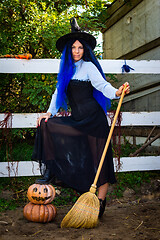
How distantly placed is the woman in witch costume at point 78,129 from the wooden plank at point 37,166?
0.80 meters

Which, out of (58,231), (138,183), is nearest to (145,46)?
(138,183)

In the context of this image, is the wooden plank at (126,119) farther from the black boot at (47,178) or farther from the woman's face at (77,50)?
the woman's face at (77,50)

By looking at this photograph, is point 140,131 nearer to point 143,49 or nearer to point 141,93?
point 141,93

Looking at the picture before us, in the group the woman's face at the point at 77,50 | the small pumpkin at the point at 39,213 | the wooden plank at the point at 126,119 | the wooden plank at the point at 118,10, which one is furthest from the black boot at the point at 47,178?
the wooden plank at the point at 118,10

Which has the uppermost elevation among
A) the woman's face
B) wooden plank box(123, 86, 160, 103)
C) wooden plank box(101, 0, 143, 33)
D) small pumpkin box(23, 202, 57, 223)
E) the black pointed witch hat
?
wooden plank box(101, 0, 143, 33)

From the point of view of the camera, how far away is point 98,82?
304cm

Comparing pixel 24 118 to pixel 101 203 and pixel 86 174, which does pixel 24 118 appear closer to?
pixel 86 174

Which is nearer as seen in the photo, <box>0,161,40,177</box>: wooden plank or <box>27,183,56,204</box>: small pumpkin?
<box>27,183,56,204</box>: small pumpkin

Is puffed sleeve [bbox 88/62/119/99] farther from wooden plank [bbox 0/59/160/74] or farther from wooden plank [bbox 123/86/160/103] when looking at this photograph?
wooden plank [bbox 123/86/160/103]

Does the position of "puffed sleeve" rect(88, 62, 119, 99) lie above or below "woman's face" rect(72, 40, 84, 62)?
below

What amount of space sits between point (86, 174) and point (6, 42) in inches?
117

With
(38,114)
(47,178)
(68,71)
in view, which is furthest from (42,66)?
(47,178)

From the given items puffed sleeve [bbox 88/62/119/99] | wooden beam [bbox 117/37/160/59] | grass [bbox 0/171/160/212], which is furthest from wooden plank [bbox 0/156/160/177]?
wooden beam [bbox 117/37/160/59]

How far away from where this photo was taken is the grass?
3.80 meters
